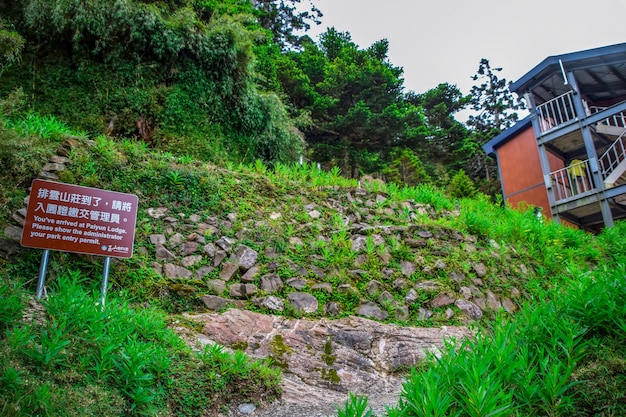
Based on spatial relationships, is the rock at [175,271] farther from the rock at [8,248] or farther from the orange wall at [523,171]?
the orange wall at [523,171]

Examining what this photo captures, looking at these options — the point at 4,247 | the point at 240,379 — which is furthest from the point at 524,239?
the point at 4,247

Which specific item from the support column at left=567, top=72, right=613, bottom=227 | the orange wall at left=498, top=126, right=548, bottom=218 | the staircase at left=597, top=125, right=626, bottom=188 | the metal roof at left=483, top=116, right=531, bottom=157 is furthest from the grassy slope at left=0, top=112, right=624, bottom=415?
the metal roof at left=483, top=116, right=531, bottom=157

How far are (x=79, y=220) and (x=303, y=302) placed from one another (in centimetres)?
334

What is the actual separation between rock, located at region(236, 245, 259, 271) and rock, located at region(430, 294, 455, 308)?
3.08 metres

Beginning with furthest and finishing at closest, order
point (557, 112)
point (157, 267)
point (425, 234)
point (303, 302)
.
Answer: point (557, 112), point (425, 234), point (303, 302), point (157, 267)

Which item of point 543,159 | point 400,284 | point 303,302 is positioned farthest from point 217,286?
point 543,159

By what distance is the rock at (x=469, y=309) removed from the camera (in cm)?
689

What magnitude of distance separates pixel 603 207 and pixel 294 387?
12.3 metres

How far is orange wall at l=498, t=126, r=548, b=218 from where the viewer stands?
51.4 ft

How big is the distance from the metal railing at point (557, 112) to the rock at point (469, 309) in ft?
34.7

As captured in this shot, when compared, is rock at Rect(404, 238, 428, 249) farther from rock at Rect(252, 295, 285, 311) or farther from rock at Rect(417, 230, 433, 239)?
rock at Rect(252, 295, 285, 311)

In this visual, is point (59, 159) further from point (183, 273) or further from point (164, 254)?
point (183, 273)

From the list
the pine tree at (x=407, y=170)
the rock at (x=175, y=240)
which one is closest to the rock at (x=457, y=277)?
the rock at (x=175, y=240)

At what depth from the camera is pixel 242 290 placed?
20.9ft
